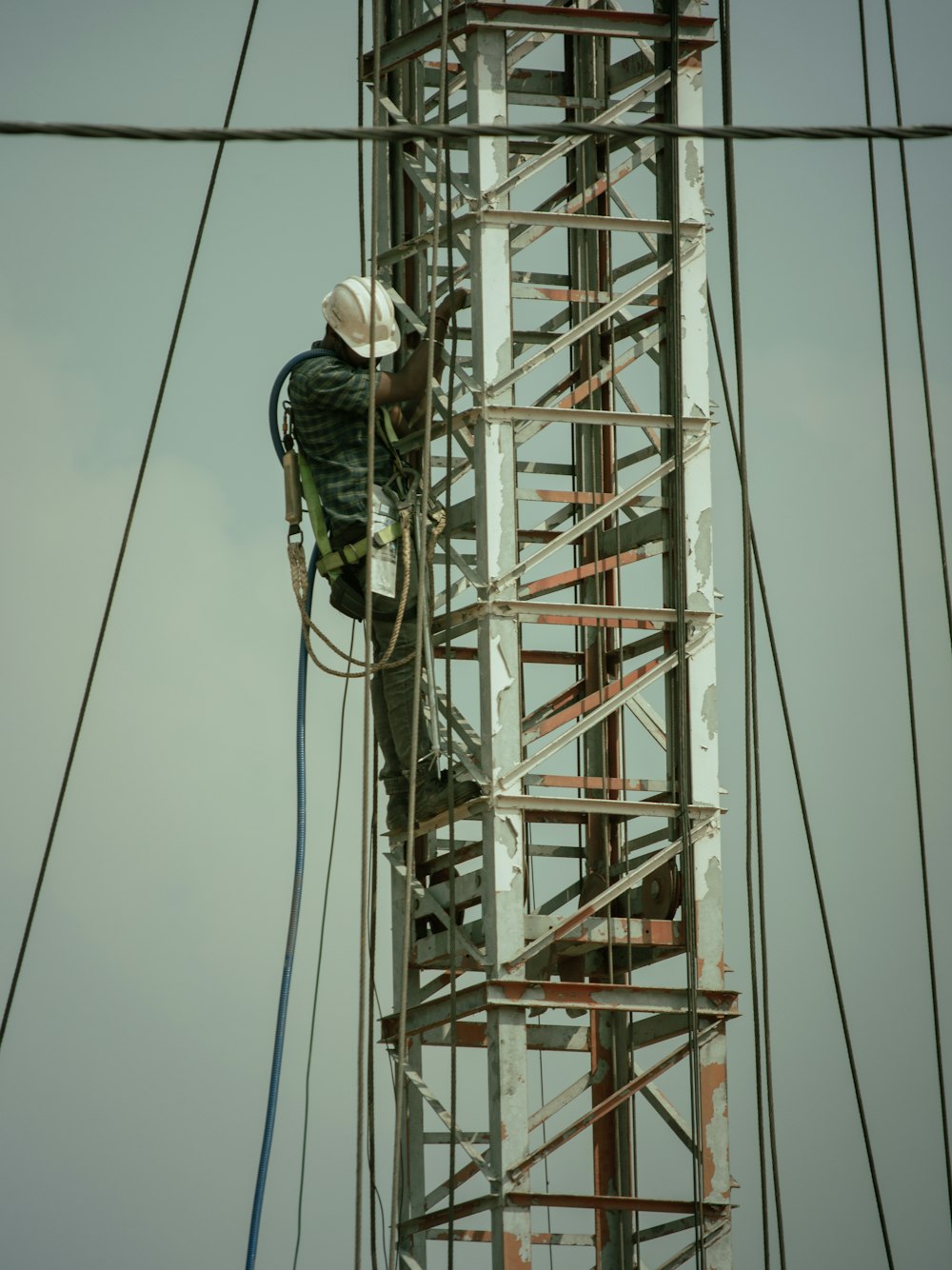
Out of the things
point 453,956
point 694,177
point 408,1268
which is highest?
point 694,177

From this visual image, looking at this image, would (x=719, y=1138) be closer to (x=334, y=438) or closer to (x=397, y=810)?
(x=397, y=810)

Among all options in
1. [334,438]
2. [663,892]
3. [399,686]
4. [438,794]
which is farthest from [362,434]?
[663,892]

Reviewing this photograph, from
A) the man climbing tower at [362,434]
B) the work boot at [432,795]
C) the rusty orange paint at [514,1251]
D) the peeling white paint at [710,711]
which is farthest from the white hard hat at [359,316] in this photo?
the rusty orange paint at [514,1251]

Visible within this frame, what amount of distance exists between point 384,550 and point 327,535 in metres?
0.37

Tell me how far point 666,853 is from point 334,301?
3.50m

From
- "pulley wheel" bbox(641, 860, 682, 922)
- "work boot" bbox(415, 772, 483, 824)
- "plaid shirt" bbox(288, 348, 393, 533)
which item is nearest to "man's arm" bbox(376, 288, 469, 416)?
"plaid shirt" bbox(288, 348, 393, 533)

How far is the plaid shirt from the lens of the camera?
1164 cm

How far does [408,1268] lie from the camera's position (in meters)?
12.2

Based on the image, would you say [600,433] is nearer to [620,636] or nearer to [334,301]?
[620,636]

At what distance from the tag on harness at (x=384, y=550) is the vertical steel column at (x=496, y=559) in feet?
1.59

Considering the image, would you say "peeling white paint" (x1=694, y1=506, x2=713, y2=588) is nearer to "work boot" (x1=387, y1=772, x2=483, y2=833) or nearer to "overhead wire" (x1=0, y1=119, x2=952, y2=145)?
"work boot" (x1=387, y1=772, x2=483, y2=833)

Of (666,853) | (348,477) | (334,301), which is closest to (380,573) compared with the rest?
(348,477)

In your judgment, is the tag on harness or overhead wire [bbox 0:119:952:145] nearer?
overhead wire [bbox 0:119:952:145]

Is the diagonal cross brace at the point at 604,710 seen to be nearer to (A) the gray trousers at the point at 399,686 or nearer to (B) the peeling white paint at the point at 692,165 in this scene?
(A) the gray trousers at the point at 399,686
